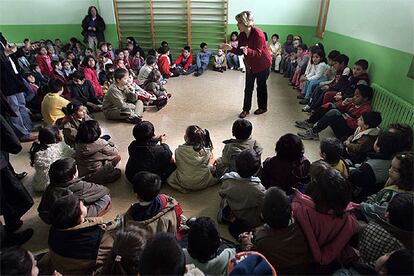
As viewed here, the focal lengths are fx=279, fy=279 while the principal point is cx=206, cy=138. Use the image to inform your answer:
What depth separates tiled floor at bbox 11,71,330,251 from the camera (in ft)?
7.34

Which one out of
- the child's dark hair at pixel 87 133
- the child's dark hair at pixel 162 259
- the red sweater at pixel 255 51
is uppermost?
the red sweater at pixel 255 51

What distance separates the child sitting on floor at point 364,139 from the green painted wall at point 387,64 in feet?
1.68

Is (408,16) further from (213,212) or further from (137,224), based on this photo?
(137,224)

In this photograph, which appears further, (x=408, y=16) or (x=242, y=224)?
(x=408, y=16)

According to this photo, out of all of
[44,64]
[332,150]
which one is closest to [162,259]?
[332,150]

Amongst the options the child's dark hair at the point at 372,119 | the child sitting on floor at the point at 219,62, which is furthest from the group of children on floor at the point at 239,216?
the child sitting on floor at the point at 219,62

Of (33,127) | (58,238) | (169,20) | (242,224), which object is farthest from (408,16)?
(169,20)

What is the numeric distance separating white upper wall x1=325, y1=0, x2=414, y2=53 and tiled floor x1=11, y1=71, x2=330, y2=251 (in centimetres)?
129

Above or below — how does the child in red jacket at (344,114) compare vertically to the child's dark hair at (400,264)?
below

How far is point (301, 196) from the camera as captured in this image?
160cm

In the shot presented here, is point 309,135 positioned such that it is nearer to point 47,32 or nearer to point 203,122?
point 203,122

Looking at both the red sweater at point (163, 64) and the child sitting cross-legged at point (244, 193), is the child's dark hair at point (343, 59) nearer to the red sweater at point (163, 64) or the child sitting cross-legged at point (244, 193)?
the child sitting cross-legged at point (244, 193)

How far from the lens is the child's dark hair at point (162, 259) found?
3.33 feet

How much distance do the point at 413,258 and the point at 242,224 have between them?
1032mm
